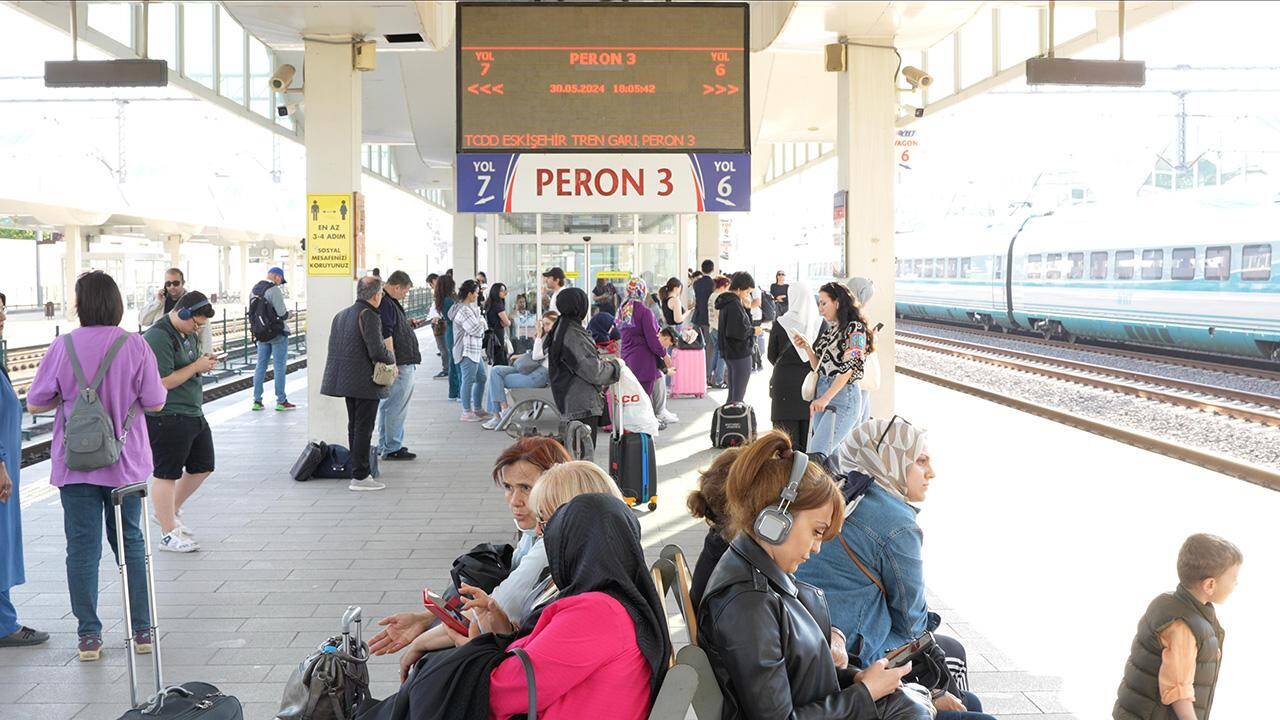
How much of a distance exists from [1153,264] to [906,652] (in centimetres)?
1966

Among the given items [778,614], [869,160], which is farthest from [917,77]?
[778,614]

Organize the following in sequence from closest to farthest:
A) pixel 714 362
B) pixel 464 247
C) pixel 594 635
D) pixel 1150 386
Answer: pixel 594 635, pixel 1150 386, pixel 714 362, pixel 464 247

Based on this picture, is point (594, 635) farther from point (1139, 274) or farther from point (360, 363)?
point (1139, 274)

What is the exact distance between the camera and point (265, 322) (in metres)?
13.5

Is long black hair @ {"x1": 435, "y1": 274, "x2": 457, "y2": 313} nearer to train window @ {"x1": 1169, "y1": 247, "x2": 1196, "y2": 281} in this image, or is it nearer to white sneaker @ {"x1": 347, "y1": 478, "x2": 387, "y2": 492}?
white sneaker @ {"x1": 347, "y1": 478, "x2": 387, "y2": 492}

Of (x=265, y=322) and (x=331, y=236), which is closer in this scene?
(x=331, y=236)

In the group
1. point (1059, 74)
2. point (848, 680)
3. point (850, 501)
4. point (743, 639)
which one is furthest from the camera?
point (1059, 74)

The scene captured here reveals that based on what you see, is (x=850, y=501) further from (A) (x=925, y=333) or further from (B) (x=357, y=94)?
(A) (x=925, y=333)

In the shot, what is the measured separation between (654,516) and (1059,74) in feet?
14.1

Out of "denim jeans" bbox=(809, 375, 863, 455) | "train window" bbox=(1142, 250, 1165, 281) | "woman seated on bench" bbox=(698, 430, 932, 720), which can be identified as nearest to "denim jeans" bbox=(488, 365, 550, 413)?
"denim jeans" bbox=(809, 375, 863, 455)

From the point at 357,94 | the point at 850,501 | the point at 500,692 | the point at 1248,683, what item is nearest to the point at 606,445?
the point at 357,94

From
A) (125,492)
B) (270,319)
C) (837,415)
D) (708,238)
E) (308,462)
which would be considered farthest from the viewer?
(708,238)

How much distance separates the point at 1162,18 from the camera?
924 centimetres

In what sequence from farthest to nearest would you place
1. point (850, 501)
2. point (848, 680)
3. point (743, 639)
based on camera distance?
1. point (850, 501)
2. point (848, 680)
3. point (743, 639)
